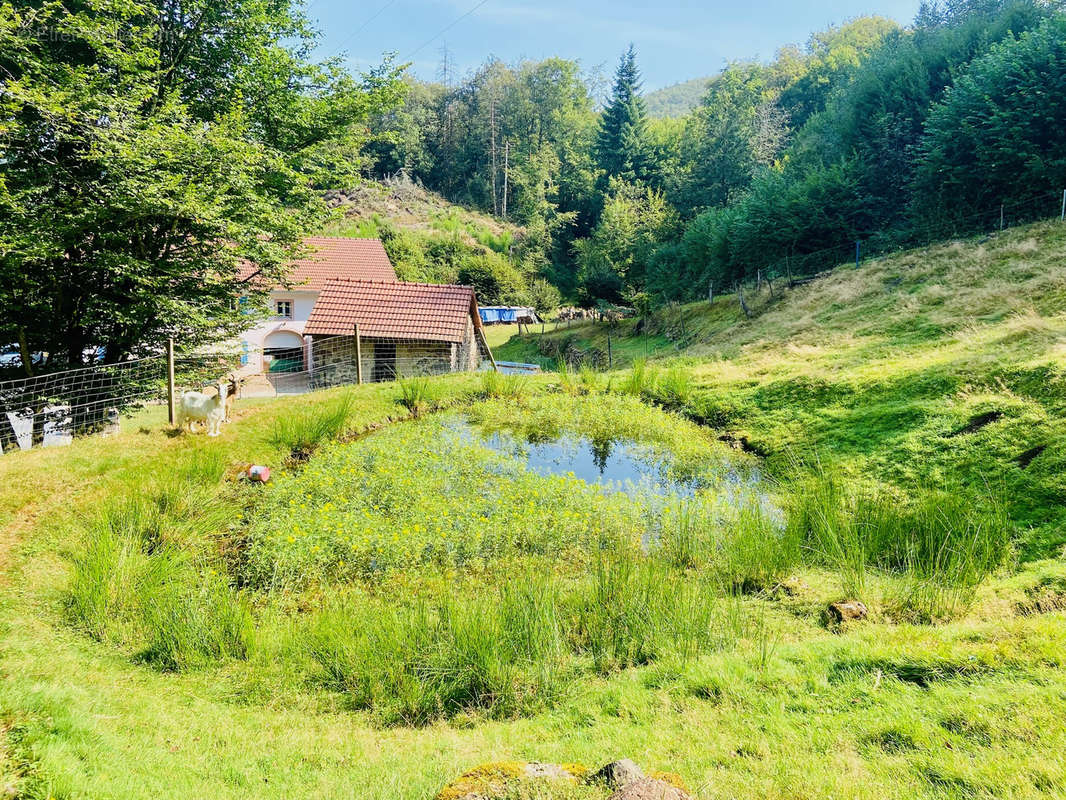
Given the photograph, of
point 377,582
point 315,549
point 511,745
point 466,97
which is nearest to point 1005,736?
point 511,745

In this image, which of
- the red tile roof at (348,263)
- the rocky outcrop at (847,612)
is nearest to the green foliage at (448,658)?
the rocky outcrop at (847,612)

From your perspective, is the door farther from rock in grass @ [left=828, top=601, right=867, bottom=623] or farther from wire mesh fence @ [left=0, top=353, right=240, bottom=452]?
rock in grass @ [left=828, top=601, right=867, bottom=623]

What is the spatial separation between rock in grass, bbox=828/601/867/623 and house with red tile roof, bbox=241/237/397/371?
21.4 m

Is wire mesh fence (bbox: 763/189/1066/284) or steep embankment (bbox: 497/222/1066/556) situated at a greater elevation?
wire mesh fence (bbox: 763/189/1066/284)

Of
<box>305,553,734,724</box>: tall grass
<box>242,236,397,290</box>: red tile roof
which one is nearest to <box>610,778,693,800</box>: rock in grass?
<box>305,553,734,724</box>: tall grass

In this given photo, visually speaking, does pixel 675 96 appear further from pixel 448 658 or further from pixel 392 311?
pixel 448 658

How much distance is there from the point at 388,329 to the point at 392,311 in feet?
2.91

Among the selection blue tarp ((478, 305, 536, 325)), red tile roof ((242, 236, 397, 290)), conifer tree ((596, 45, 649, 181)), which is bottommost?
blue tarp ((478, 305, 536, 325))

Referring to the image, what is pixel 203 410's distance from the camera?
28.5ft

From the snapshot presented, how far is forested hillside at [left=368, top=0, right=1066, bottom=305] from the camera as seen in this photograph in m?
18.2

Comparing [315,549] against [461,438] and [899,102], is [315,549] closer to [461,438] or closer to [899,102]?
[461,438]

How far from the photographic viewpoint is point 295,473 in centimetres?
865

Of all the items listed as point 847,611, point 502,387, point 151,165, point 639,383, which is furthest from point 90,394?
point 847,611

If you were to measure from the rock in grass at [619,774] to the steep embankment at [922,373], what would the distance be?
15.5ft
